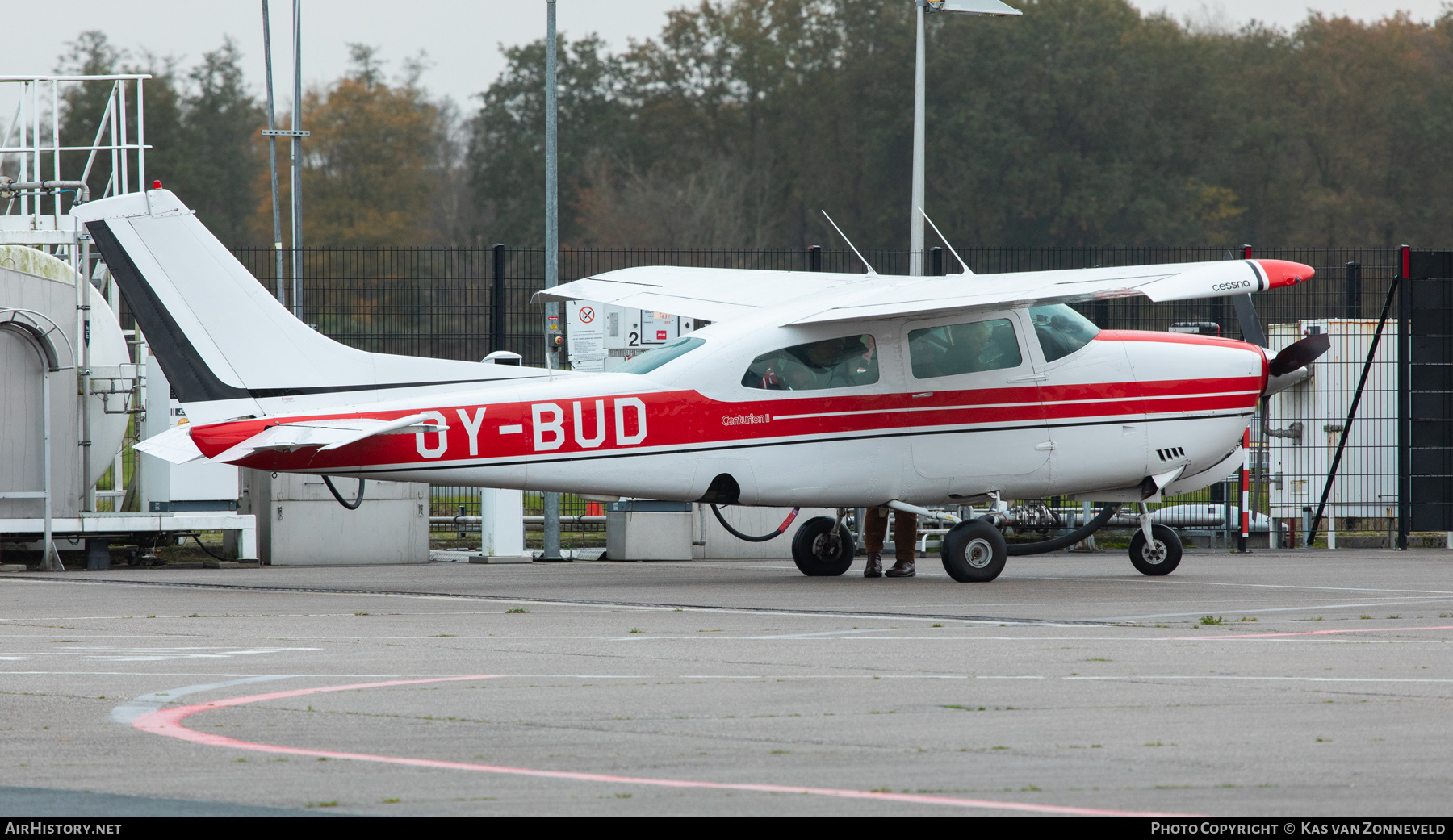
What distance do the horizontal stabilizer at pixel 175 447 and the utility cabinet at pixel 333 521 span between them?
15.1 feet

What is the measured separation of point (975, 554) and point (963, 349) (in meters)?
1.72

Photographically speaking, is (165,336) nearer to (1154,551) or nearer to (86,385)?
(86,385)

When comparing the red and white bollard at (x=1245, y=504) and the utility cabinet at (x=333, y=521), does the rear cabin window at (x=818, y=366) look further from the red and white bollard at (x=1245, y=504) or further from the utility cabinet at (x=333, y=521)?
the red and white bollard at (x=1245, y=504)

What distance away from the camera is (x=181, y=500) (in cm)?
1723

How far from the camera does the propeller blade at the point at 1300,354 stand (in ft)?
48.7

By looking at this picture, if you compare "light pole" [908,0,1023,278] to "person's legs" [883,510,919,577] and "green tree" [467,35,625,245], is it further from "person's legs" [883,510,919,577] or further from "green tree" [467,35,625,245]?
"green tree" [467,35,625,245]

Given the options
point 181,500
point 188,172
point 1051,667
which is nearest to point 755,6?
point 188,172

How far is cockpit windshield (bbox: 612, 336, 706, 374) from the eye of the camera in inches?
536

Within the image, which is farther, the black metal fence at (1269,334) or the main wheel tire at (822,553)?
the black metal fence at (1269,334)

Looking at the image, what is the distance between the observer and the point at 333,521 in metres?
17.7

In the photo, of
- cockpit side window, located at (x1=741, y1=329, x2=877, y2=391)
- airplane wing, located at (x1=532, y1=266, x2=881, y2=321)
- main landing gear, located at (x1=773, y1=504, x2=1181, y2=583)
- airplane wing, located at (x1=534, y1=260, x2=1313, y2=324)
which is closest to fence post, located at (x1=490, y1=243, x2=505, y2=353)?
airplane wing, located at (x1=534, y1=260, x2=1313, y2=324)

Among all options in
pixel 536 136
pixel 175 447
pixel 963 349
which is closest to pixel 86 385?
pixel 175 447

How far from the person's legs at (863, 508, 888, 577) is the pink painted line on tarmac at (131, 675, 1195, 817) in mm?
8754

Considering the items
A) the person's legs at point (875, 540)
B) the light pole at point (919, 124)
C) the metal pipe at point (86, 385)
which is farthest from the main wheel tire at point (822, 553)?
the metal pipe at point (86, 385)
